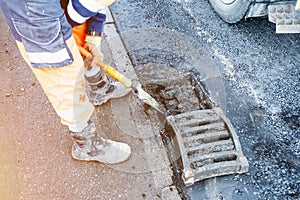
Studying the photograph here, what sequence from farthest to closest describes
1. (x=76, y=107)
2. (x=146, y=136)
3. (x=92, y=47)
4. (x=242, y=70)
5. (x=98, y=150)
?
(x=242, y=70), (x=146, y=136), (x=98, y=150), (x=92, y=47), (x=76, y=107)

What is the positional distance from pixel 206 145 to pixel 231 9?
165cm

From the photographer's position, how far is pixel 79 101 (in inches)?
81.8

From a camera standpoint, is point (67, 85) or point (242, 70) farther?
point (242, 70)

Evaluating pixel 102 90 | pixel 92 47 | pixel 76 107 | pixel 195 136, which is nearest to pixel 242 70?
pixel 195 136

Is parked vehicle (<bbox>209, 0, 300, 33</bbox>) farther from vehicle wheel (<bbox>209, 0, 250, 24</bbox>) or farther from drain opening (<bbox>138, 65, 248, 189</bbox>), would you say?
drain opening (<bbox>138, 65, 248, 189</bbox>)

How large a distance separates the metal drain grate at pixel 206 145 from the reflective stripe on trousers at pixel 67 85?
0.73 meters

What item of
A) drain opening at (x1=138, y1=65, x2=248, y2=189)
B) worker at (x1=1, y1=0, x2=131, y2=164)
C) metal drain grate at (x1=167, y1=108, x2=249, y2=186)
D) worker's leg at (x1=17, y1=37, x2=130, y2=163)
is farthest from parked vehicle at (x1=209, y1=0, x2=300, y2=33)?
worker's leg at (x1=17, y1=37, x2=130, y2=163)

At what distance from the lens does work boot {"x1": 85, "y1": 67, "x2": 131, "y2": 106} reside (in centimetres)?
275

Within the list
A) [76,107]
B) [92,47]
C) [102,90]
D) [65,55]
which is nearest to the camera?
[65,55]

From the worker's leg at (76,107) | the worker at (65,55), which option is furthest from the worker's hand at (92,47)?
the worker's leg at (76,107)

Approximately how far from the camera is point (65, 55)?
1822 millimetres

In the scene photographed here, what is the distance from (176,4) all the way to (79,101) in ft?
7.34

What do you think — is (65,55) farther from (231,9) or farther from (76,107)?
(231,9)

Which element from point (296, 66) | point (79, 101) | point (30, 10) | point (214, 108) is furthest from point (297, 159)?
point (30, 10)
